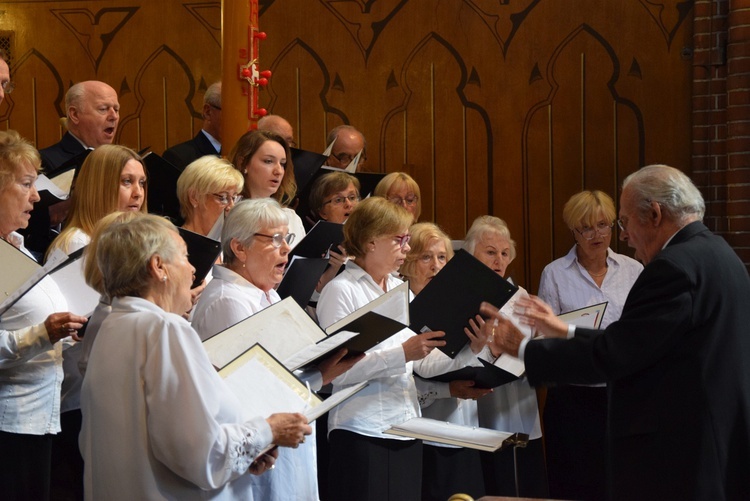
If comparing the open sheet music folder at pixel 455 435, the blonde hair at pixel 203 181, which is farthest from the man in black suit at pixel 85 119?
the open sheet music folder at pixel 455 435

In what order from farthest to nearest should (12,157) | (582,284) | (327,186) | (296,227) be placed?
1. (582,284)
2. (327,186)
3. (296,227)
4. (12,157)

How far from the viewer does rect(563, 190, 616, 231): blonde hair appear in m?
5.30

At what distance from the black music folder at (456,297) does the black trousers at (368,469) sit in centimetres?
41

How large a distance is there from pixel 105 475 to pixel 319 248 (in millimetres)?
1787

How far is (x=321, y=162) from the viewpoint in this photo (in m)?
4.61

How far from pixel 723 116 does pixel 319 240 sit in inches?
125

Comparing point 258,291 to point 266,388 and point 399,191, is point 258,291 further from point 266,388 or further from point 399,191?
point 399,191

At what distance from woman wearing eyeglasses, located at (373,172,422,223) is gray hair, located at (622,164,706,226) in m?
2.17

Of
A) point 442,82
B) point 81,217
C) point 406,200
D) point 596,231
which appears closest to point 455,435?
point 81,217

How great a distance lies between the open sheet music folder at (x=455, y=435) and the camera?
3166mm

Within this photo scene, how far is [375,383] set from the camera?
12.2 feet

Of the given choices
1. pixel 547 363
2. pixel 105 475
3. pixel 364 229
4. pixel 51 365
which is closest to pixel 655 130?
pixel 364 229

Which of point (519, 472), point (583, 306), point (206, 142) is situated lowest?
point (519, 472)

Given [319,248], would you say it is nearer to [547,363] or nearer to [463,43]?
[547,363]
